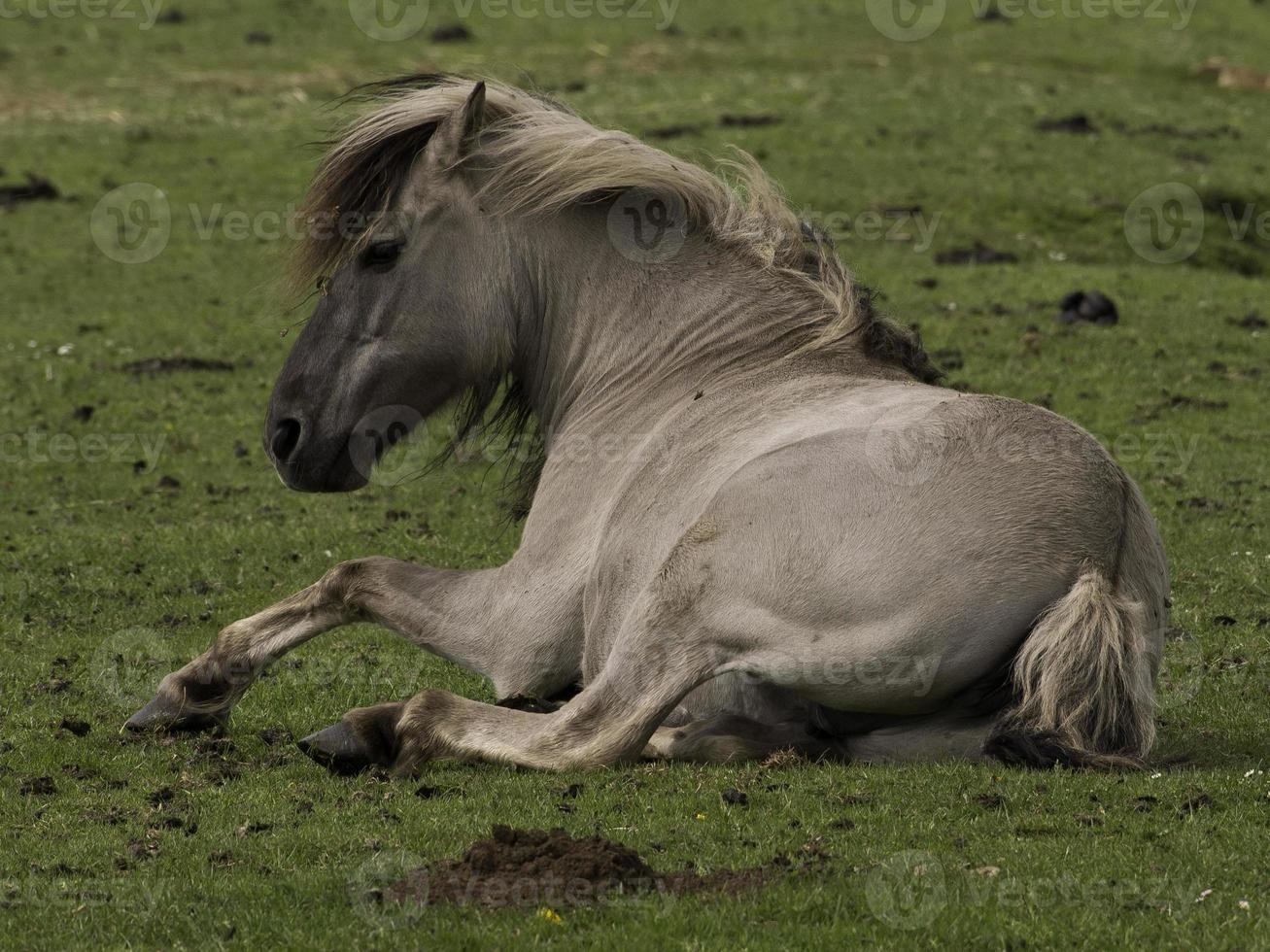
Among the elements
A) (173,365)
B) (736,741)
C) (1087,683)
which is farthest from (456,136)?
(173,365)

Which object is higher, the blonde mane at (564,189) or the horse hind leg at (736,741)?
the blonde mane at (564,189)

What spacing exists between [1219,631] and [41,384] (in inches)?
462

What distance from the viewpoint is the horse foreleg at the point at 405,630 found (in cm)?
691

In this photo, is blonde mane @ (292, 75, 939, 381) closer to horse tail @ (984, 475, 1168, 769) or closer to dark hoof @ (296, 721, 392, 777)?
horse tail @ (984, 475, 1168, 769)

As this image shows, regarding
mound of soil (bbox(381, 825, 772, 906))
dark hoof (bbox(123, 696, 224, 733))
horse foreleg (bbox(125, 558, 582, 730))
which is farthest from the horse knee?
mound of soil (bbox(381, 825, 772, 906))

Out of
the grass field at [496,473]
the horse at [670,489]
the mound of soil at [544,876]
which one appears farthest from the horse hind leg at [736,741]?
the mound of soil at [544,876]

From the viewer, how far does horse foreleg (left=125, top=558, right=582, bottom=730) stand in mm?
6910

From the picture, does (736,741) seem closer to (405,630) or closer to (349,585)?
(405,630)

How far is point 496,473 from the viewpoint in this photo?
13664 mm

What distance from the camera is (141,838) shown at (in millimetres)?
5562

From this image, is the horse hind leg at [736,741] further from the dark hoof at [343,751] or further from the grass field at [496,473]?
the dark hoof at [343,751]

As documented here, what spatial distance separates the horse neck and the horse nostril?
45.8 inches

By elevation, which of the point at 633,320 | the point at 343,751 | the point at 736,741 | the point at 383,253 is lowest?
the point at 343,751

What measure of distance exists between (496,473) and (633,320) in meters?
6.20
